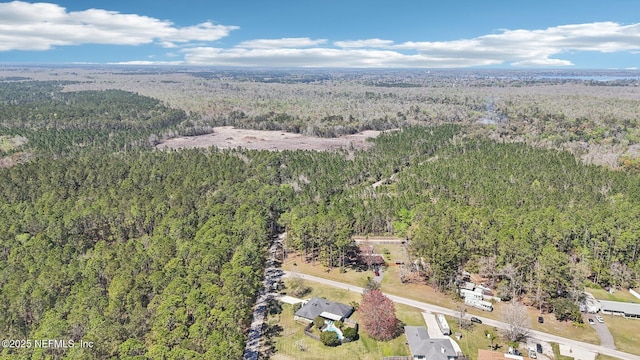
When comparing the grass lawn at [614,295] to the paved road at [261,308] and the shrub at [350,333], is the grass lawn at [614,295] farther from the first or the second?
the paved road at [261,308]

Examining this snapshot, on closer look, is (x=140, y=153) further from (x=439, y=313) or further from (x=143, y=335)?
(x=439, y=313)

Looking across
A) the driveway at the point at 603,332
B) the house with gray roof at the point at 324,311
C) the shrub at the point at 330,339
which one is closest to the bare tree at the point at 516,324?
the driveway at the point at 603,332

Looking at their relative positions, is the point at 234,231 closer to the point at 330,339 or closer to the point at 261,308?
the point at 261,308

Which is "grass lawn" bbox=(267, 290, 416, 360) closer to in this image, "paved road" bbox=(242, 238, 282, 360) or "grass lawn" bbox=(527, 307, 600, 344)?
"paved road" bbox=(242, 238, 282, 360)

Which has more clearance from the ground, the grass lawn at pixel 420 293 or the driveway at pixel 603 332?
the driveway at pixel 603 332

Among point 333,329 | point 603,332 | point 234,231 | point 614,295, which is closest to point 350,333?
point 333,329

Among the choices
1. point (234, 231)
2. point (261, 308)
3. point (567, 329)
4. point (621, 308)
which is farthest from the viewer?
point (234, 231)
